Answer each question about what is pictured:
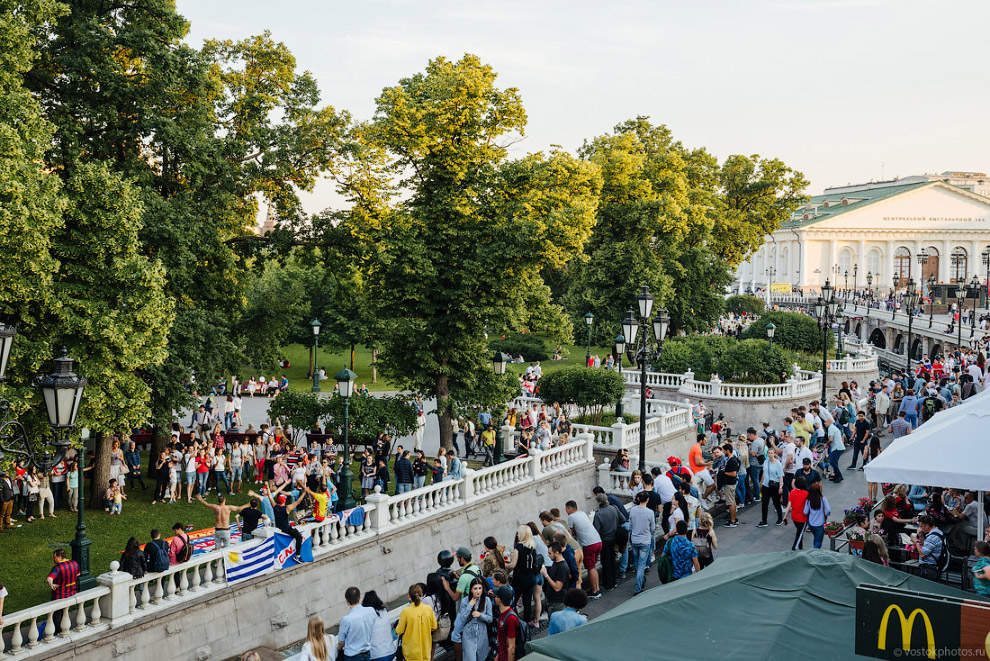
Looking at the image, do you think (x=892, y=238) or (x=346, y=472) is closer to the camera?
(x=346, y=472)

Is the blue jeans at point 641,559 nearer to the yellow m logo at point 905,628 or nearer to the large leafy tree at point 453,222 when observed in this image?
the yellow m logo at point 905,628

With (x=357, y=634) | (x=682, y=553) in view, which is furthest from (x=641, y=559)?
(x=357, y=634)

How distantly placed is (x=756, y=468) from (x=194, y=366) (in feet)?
41.9

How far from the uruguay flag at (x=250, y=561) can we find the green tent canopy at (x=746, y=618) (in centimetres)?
798

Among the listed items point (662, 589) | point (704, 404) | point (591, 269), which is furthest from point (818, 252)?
point (662, 589)

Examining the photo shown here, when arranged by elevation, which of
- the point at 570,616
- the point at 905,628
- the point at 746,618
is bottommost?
the point at 570,616

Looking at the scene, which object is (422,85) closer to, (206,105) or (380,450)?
(206,105)

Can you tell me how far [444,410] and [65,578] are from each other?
12.7 m

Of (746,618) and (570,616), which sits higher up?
(746,618)

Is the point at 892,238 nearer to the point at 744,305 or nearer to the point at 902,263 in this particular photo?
the point at 902,263

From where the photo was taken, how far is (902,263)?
114 metres

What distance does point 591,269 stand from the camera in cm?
4219

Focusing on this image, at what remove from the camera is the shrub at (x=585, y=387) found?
2639 cm

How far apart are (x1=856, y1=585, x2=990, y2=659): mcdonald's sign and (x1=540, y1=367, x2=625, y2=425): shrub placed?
21.2m
